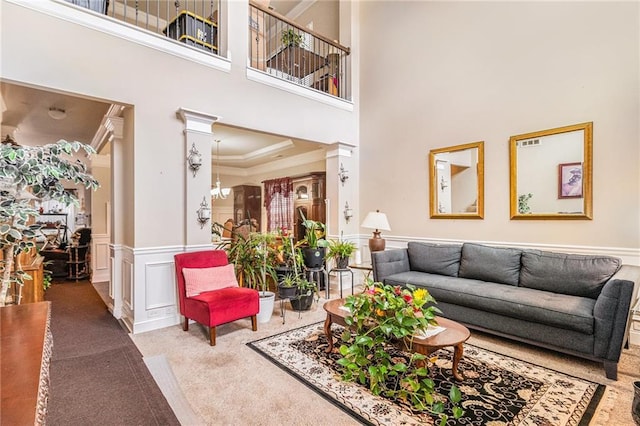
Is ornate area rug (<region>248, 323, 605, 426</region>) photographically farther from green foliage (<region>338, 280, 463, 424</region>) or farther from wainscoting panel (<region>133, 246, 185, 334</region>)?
wainscoting panel (<region>133, 246, 185, 334</region>)

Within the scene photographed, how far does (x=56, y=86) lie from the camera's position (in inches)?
117

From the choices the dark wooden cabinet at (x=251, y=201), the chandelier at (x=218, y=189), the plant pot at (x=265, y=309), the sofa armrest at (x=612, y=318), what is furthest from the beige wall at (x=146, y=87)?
the dark wooden cabinet at (x=251, y=201)

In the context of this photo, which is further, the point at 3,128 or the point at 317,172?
the point at 317,172

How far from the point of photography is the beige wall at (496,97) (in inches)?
123

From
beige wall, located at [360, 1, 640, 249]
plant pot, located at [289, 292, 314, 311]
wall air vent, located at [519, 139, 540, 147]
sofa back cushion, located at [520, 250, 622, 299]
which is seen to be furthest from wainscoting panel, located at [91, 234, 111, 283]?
wall air vent, located at [519, 139, 540, 147]

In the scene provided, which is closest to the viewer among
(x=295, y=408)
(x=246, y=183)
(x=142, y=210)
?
(x=295, y=408)

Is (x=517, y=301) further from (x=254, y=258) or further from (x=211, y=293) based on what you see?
(x=211, y=293)

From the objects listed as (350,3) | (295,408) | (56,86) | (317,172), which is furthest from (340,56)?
(295,408)

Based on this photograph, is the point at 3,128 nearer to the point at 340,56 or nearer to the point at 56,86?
the point at 56,86

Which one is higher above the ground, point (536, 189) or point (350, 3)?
point (350, 3)

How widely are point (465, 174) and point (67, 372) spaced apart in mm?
4742

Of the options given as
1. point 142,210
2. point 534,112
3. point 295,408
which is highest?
point 534,112

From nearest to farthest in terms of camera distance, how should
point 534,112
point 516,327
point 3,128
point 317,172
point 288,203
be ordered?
point 516,327, point 534,112, point 3,128, point 317,172, point 288,203

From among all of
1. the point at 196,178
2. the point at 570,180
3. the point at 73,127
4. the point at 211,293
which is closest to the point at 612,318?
the point at 570,180
